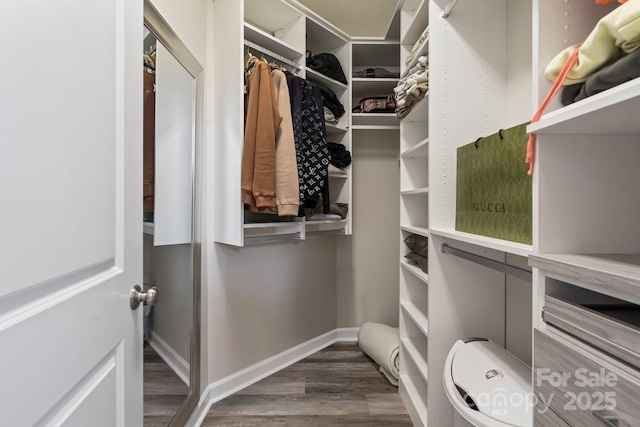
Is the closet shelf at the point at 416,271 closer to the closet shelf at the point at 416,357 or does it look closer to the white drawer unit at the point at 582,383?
the closet shelf at the point at 416,357

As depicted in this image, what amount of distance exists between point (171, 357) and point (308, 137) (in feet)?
4.60

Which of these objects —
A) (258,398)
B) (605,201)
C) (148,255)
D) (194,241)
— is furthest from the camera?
(258,398)

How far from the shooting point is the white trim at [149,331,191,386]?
1223 mm

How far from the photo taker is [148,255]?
1.17 meters

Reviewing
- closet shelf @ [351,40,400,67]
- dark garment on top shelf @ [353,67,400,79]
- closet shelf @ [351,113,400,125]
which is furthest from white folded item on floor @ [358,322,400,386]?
closet shelf @ [351,40,400,67]

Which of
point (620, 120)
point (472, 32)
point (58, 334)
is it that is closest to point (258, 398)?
point (58, 334)

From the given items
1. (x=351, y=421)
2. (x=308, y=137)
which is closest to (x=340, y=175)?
(x=308, y=137)

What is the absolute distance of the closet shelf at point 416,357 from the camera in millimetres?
1499

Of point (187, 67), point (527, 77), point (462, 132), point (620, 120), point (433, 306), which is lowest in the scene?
point (433, 306)

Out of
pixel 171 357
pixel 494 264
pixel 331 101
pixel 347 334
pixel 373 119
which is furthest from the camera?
pixel 347 334

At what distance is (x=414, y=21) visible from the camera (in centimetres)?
169

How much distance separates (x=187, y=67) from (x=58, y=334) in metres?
1.47

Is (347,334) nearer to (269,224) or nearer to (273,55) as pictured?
(269,224)

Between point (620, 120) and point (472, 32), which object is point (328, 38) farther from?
point (620, 120)
